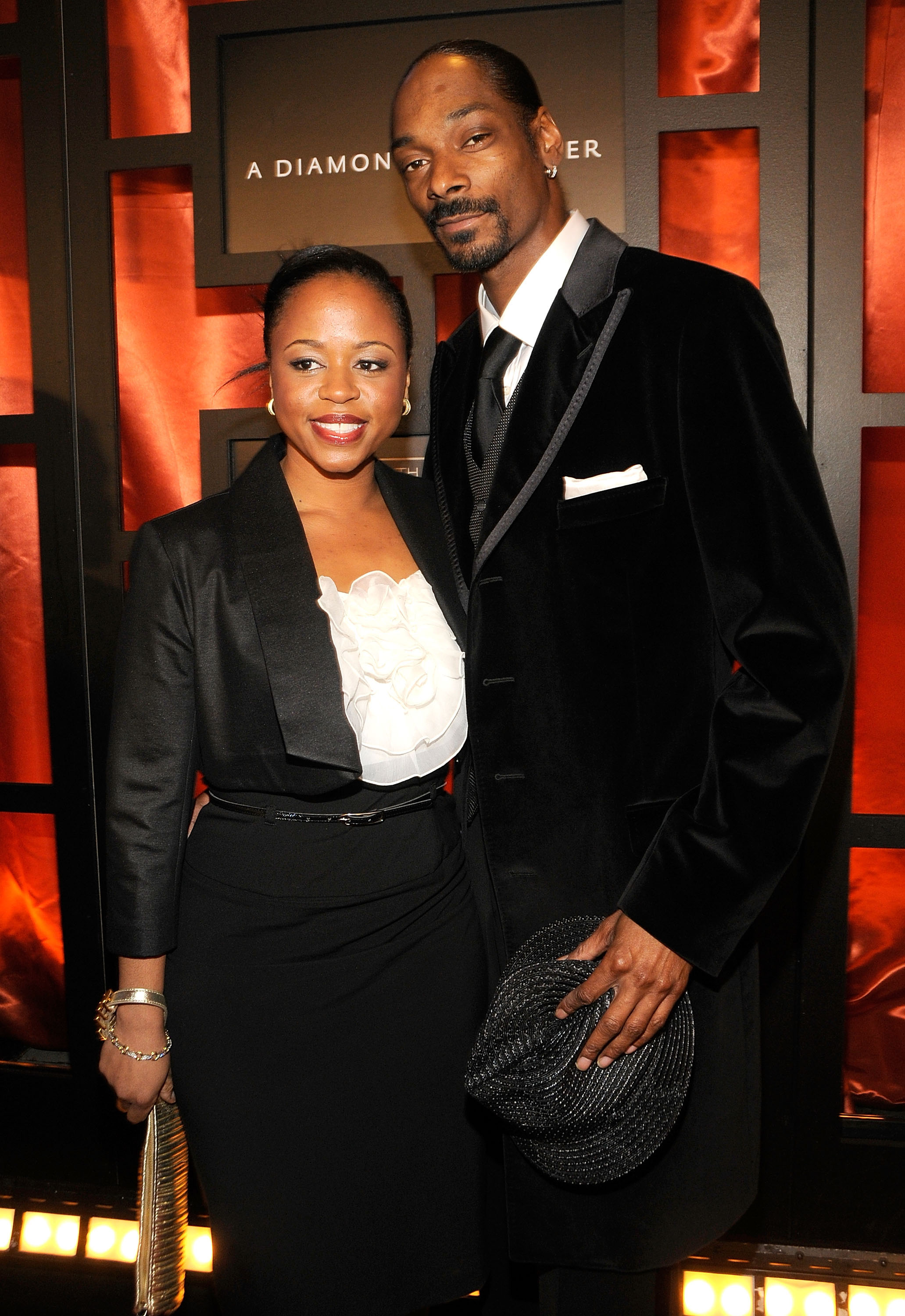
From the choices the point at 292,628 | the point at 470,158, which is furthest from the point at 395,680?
the point at 470,158

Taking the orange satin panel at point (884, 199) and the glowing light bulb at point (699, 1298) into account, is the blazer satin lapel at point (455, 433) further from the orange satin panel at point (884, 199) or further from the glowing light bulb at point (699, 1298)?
the glowing light bulb at point (699, 1298)

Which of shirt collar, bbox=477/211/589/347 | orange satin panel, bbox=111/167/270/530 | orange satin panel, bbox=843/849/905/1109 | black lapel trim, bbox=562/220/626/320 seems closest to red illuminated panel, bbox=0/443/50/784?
orange satin panel, bbox=111/167/270/530

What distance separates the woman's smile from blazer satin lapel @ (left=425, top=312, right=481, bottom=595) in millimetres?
187

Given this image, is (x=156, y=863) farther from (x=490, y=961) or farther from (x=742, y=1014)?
(x=742, y=1014)

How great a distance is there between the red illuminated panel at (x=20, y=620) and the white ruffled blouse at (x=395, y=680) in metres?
1.28

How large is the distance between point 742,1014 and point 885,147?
67.8 inches

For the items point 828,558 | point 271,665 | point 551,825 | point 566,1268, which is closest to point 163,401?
point 271,665

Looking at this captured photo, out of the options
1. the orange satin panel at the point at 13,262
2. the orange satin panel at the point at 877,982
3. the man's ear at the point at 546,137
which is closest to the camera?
the man's ear at the point at 546,137

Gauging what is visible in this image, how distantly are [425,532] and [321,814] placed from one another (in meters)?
0.50

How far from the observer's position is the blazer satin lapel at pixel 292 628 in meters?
1.39

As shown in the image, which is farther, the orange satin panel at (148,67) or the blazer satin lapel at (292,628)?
the orange satin panel at (148,67)

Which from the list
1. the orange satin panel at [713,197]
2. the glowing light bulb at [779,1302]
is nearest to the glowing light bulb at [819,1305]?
the glowing light bulb at [779,1302]

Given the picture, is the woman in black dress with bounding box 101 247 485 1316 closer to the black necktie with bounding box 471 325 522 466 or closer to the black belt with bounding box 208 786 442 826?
the black belt with bounding box 208 786 442 826

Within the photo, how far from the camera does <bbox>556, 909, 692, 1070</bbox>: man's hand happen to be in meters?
1.23
